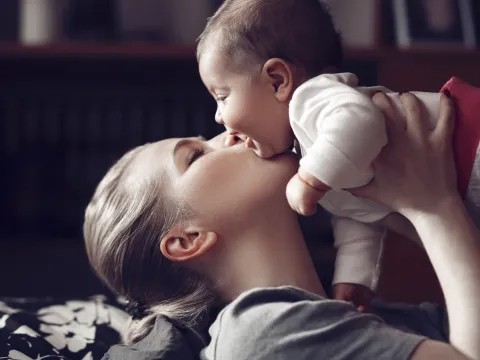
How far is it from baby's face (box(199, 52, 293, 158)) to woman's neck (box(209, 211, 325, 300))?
0.11m

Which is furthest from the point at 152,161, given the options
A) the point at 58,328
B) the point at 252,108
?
the point at 58,328

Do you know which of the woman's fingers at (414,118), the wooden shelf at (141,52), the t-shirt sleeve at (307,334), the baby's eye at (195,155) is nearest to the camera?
the t-shirt sleeve at (307,334)

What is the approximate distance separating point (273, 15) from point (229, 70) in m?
0.10

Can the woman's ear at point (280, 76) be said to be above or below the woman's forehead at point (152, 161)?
above

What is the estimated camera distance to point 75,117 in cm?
236

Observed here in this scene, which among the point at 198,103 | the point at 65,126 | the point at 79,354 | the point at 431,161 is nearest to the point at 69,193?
the point at 65,126

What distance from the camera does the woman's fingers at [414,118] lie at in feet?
3.21

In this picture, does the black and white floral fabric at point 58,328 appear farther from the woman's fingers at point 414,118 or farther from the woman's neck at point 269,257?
the woman's fingers at point 414,118

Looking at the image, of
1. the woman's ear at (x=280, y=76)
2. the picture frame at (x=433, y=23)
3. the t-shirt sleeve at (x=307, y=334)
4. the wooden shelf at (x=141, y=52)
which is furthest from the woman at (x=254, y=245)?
the picture frame at (x=433, y=23)

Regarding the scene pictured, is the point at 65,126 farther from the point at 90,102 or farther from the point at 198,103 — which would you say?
the point at 198,103

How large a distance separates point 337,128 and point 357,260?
12.2 inches

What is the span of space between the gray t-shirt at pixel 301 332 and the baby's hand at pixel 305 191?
0.11 m

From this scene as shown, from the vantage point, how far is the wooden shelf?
2162 mm

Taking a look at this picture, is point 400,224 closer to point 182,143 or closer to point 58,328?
point 182,143
